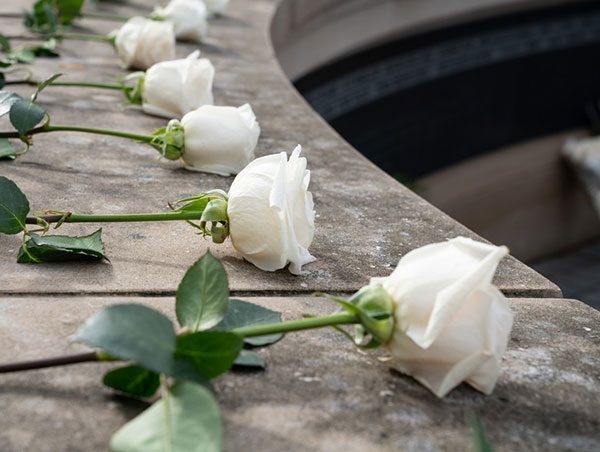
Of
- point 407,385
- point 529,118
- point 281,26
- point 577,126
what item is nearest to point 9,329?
point 407,385

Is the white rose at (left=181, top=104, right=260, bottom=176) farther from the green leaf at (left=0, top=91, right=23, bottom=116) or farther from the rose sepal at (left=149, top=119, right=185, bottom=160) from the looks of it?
the green leaf at (left=0, top=91, right=23, bottom=116)

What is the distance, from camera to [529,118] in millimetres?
6262

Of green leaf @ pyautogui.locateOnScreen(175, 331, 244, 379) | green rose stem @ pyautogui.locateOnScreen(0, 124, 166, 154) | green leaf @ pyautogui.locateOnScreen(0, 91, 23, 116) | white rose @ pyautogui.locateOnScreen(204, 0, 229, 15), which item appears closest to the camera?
green leaf @ pyautogui.locateOnScreen(175, 331, 244, 379)

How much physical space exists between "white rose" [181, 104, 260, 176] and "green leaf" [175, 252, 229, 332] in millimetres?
630

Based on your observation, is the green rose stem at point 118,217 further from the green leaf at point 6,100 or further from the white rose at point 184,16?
the white rose at point 184,16

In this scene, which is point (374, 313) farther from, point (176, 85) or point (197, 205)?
point (176, 85)

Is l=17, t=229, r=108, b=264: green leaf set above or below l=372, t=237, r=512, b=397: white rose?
below

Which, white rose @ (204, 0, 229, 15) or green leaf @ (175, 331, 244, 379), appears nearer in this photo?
green leaf @ (175, 331, 244, 379)

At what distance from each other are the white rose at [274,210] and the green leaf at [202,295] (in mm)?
191

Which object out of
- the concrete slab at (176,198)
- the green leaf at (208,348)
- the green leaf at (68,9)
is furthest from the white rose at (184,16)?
the green leaf at (208,348)

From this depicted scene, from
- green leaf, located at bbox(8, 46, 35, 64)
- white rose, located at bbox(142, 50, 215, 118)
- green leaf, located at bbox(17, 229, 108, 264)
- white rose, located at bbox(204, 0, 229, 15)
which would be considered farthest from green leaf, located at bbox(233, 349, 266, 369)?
white rose, located at bbox(204, 0, 229, 15)

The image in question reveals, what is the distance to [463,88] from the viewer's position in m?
5.72

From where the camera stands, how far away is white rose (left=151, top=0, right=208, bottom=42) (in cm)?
268

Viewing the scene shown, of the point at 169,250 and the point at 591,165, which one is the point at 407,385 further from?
the point at 591,165
